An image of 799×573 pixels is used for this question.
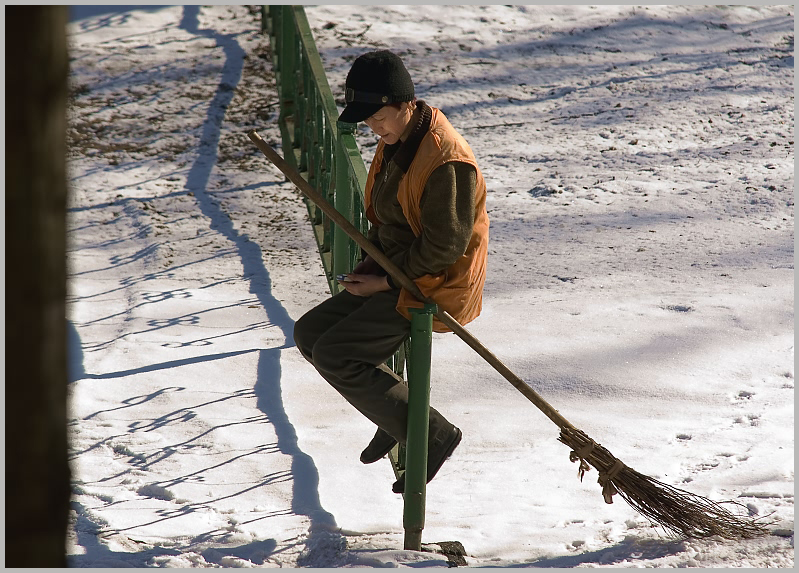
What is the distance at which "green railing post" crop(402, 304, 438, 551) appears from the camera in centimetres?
335

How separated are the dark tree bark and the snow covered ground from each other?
170cm

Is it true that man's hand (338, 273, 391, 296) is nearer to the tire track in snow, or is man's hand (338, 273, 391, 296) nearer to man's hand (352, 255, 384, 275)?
man's hand (352, 255, 384, 275)


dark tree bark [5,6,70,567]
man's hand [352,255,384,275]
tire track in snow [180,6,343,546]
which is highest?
dark tree bark [5,6,70,567]

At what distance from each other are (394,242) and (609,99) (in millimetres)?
5853

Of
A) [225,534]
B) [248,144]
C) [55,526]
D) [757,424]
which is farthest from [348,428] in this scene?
[248,144]

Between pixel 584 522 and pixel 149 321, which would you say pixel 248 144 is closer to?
pixel 149 321

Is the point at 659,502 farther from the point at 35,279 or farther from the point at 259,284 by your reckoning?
the point at 259,284

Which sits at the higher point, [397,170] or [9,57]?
[9,57]

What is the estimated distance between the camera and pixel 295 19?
597 centimetres

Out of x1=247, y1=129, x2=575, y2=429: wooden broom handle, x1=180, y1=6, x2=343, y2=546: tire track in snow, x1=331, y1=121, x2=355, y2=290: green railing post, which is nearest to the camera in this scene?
x1=247, y1=129, x2=575, y2=429: wooden broom handle

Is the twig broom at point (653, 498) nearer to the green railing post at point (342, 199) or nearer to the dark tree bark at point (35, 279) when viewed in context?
the green railing post at point (342, 199)

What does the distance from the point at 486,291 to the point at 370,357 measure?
2.62 meters

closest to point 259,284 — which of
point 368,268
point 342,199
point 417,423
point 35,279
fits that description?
point 342,199

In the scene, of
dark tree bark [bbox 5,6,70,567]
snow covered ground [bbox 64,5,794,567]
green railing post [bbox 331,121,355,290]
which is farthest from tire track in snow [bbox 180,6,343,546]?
dark tree bark [bbox 5,6,70,567]
